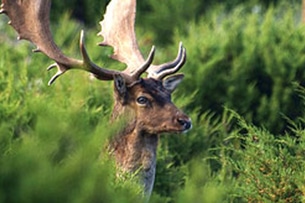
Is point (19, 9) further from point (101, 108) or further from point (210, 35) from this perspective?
point (210, 35)

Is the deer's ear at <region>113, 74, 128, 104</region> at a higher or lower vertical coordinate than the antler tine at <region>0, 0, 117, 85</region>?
lower

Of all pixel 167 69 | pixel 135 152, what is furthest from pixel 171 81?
pixel 135 152

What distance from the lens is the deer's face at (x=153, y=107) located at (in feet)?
24.6

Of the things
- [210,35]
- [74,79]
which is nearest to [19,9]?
[74,79]

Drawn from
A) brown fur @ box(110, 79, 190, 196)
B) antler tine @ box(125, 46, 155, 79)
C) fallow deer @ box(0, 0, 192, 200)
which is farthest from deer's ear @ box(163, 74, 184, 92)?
antler tine @ box(125, 46, 155, 79)

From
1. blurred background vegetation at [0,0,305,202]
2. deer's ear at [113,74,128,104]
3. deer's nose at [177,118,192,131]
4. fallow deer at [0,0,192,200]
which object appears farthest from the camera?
deer's ear at [113,74,128,104]

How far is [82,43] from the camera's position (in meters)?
7.27

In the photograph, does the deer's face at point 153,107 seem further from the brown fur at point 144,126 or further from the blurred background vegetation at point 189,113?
the blurred background vegetation at point 189,113

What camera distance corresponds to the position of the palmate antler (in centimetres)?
768

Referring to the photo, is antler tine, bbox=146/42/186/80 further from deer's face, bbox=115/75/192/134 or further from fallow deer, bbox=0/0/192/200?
deer's face, bbox=115/75/192/134

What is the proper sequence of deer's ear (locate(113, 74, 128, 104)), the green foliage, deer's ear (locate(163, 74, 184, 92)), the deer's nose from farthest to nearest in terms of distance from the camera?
the green foliage < deer's ear (locate(163, 74, 184, 92)) < deer's ear (locate(113, 74, 128, 104)) < the deer's nose

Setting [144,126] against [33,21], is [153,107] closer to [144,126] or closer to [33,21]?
[144,126]

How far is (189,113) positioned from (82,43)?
13.9 ft

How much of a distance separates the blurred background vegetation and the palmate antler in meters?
0.34
